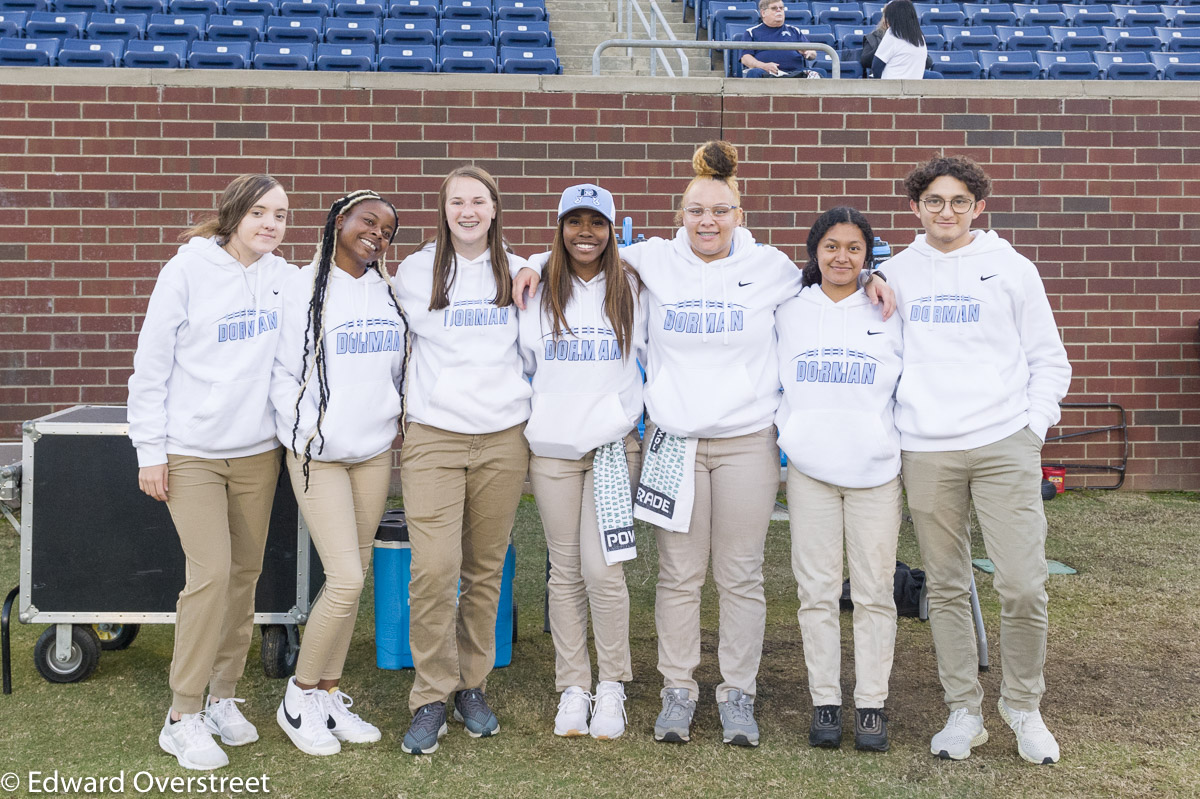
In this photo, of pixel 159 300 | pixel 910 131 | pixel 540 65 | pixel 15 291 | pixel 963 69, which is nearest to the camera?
pixel 159 300

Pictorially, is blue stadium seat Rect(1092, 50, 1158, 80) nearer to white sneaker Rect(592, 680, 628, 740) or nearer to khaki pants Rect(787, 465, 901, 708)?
khaki pants Rect(787, 465, 901, 708)

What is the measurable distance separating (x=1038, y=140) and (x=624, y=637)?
6.29 meters

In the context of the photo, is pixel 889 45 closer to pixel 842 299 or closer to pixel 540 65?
pixel 540 65

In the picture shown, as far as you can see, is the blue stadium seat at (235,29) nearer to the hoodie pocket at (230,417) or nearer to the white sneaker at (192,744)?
the hoodie pocket at (230,417)

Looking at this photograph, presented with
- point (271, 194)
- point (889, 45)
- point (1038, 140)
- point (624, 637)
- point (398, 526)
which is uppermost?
point (889, 45)

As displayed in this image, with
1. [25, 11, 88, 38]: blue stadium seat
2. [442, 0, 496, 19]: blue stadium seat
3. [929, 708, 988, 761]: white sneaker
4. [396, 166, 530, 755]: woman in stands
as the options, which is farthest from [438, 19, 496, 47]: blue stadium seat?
[929, 708, 988, 761]: white sneaker

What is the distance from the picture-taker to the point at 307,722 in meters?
3.50

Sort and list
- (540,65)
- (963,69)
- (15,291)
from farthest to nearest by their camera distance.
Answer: (963,69)
(540,65)
(15,291)

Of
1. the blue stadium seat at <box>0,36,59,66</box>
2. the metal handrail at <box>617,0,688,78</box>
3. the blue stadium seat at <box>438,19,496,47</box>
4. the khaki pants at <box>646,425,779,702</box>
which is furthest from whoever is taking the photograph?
the blue stadium seat at <box>438,19,496,47</box>

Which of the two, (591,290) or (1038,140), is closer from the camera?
(591,290)

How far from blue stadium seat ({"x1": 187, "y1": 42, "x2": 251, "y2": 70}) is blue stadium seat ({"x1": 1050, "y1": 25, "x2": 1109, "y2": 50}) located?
27.8 ft

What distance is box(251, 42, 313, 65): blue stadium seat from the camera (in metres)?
9.30

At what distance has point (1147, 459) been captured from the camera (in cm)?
828

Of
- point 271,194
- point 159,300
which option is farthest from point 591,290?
point 159,300
